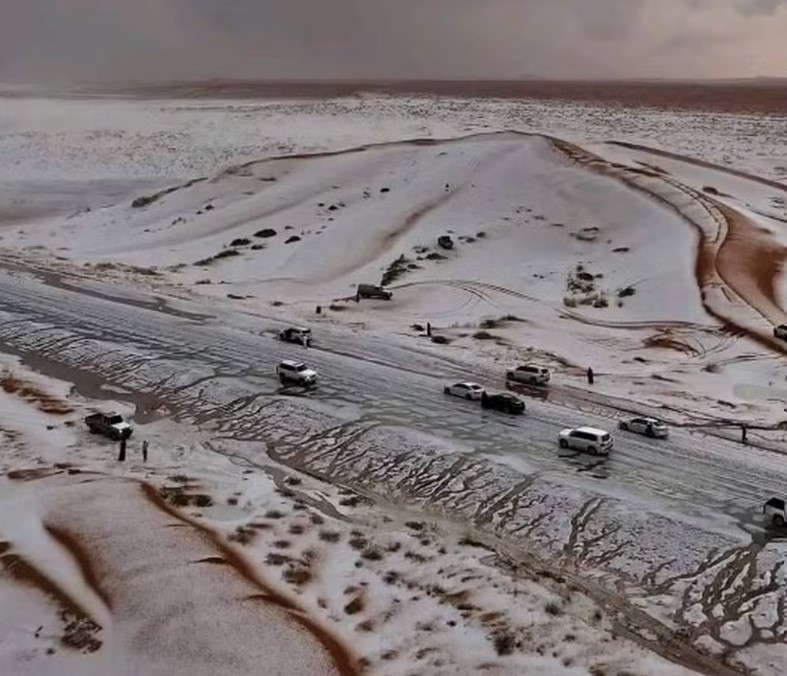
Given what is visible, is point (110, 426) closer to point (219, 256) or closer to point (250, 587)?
point (250, 587)

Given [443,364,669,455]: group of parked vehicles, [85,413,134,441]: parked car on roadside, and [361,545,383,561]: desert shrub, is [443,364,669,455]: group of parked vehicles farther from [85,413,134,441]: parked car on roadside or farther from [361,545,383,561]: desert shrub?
[85,413,134,441]: parked car on roadside

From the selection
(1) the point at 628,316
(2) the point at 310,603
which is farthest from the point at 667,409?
(2) the point at 310,603

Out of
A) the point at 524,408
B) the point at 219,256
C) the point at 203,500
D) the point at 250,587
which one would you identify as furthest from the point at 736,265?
the point at 250,587

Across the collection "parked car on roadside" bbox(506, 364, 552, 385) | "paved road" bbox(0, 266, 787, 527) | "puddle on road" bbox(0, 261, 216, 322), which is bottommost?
"puddle on road" bbox(0, 261, 216, 322)

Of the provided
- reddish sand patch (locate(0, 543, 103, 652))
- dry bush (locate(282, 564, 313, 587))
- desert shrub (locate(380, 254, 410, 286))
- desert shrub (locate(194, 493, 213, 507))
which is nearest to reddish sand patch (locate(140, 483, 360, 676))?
dry bush (locate(282, 564, 313, 587))

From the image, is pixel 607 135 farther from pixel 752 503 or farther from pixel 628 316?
A: pixel 752 503

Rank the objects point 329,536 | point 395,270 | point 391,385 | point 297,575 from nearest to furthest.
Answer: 1. point 297,575
2. point 329,536
3. point 391,385
4. point 395,270
